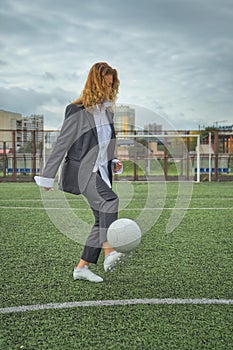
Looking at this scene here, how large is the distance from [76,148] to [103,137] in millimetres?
217

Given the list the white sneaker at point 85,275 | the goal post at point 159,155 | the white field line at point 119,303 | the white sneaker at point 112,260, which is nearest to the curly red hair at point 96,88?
the white sneaker at point 112,260

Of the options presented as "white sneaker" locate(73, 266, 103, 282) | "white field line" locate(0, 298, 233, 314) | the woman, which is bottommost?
"white field line" locate(0, 298, 233, 314)

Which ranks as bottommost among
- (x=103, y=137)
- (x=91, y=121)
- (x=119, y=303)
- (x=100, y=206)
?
(x=119, y=303)

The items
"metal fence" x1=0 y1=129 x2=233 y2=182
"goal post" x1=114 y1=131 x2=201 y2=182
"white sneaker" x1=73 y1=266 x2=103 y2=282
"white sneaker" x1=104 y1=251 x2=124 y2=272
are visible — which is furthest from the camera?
"goal post" x1=114 y1=131 x2=201 y2=182

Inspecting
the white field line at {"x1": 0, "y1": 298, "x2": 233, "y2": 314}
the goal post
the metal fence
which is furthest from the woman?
the goal post

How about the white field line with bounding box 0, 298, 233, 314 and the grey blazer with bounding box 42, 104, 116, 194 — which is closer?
the white field line with bounding box 0, 298, 233, 314

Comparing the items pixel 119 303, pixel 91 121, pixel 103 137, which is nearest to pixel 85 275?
pixel 119 303

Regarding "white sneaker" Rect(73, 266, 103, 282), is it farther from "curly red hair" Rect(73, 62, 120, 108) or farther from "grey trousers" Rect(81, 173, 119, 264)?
"curly red hair" Rect(73, 62, 120, 108)

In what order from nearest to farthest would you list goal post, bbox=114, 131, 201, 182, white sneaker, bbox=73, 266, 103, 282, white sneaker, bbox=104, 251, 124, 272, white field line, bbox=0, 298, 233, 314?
white field line, bbox=0, 298, 233, 314 < white sneaker, bbox=104, 251, 124, 272 < white sneaker, bbox=73, 266, 103, 282 < goal post, bbox=114, 131, 201, 182

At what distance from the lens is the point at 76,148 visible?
12.6 ft

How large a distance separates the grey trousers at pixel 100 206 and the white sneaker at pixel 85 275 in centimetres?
10

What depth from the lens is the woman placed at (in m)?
3.83

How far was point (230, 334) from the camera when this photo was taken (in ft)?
8.89

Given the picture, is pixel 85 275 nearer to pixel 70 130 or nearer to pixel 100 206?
pixel 100 206
